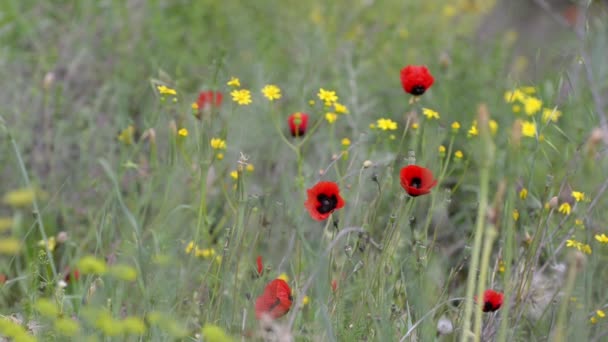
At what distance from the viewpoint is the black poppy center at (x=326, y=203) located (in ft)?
5.73

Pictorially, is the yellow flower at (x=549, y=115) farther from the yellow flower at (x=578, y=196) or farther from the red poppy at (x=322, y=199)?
the red poppy at (x=322, y=199)

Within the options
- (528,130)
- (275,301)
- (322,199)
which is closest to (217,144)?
(322,199)

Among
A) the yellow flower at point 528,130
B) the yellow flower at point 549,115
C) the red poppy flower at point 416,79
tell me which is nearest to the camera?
the yellow flower at point 549,115

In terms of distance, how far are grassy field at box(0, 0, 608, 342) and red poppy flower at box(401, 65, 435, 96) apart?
85mm

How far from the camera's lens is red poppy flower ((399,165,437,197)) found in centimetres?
165

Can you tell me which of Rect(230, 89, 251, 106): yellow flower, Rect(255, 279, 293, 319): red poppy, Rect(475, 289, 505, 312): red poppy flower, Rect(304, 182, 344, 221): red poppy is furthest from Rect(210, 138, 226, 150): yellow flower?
Rect(475, 289, 505, 312): red poppy flower

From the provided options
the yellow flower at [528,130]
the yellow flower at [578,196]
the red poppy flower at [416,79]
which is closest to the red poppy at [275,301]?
the red poppy flower at [416,79]

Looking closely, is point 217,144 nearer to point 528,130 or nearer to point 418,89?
point 418,89

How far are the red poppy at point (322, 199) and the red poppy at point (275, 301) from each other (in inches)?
6.8

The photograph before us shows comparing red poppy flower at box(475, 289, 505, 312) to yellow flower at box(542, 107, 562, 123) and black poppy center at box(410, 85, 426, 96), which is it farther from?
black poppy center at box(410, 85, 426, 96)

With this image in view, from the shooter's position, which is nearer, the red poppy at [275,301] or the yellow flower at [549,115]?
the red poppy at [275,301]

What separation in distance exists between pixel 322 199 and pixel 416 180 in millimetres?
215

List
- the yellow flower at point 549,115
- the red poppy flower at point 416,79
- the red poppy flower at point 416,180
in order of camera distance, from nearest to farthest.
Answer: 1. the red poppy flower at point 416,180
2. the yellow flower at point 549,115
3. the red poppy flower at point 416,79

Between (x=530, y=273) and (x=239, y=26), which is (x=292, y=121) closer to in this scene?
(x=530, y=273)
